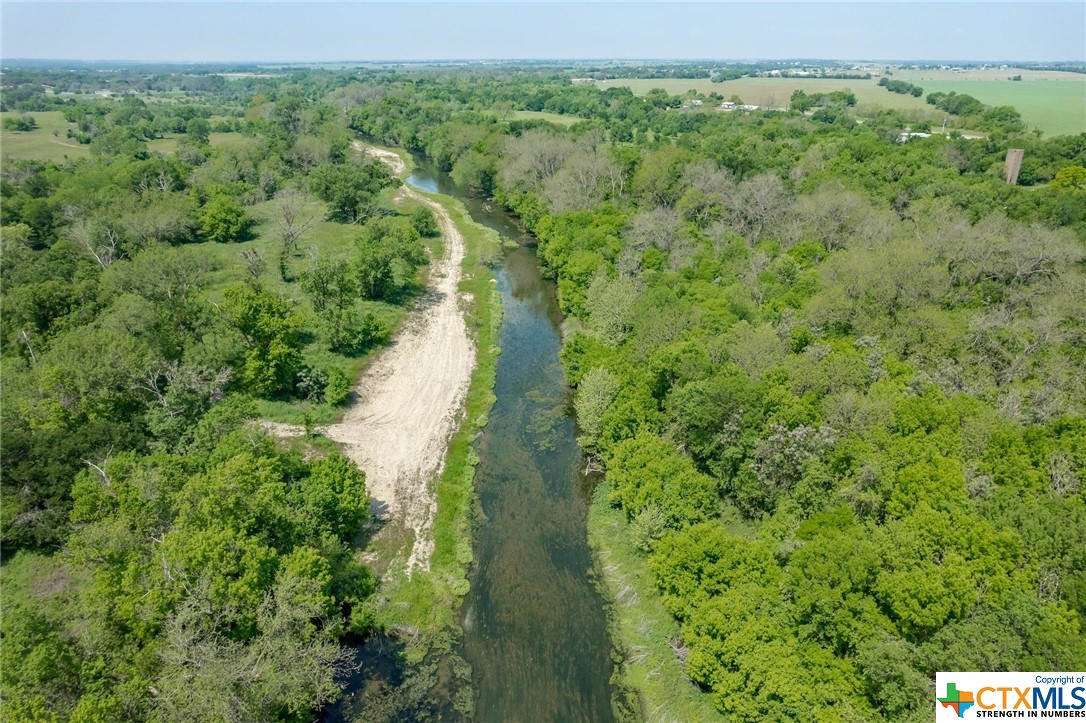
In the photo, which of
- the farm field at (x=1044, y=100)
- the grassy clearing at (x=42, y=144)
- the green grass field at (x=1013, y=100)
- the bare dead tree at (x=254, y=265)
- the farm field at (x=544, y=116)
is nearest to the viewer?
the bare dead tree at (x=254, y=265)

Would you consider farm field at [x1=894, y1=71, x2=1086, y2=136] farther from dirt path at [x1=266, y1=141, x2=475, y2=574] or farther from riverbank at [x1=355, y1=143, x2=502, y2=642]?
riverbank at [x1=355, y1=143, x2=502, y2=642]

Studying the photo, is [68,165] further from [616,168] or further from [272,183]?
[616,168]

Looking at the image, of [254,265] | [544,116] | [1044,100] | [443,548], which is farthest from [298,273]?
[1044,100]

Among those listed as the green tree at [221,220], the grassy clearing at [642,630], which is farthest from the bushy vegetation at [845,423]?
the green tree at [221,220]

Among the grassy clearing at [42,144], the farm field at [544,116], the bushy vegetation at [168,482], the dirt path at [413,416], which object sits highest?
the farm field at [544,116]

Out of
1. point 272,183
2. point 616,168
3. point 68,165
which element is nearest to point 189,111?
point 68,165

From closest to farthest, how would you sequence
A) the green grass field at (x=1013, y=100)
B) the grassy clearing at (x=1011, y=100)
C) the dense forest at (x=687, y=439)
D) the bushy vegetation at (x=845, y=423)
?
the dense forest at (x=687, y=439)
the bushy vegetation at (x=845, y=423)
the green grass field at (x=1013, y=100)
the grassy clearing at (x=1011, y=100)

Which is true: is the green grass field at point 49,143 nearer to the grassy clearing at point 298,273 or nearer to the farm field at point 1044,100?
the grassy clearing at point 298,273
